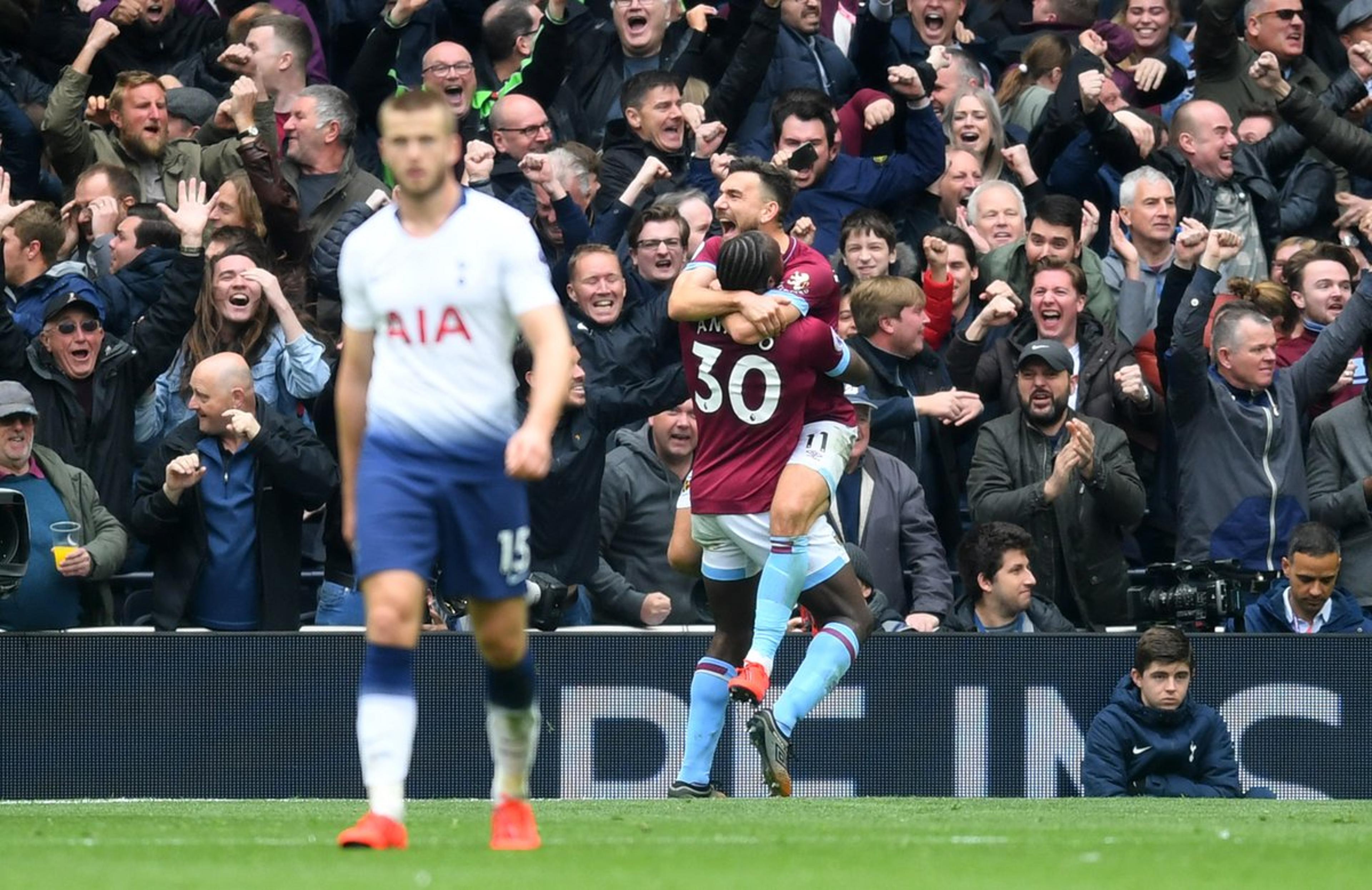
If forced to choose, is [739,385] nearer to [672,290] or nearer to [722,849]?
[672,290]

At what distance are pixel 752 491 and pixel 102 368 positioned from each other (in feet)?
13.5

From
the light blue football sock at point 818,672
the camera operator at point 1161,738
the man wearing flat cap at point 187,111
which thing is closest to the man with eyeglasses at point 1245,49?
the camera operator at point 1161,738

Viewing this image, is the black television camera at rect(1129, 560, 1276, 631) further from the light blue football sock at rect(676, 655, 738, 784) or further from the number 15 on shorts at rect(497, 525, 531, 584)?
the number 15 on shorts at rect(497, 525, 531, 584)

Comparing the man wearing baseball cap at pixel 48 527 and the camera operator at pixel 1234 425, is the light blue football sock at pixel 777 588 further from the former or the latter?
the man wearing baseball cap at pixel 48 527

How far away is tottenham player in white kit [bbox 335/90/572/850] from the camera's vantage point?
22.6 ft

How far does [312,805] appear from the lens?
34.4 ft

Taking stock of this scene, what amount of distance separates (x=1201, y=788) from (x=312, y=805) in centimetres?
437

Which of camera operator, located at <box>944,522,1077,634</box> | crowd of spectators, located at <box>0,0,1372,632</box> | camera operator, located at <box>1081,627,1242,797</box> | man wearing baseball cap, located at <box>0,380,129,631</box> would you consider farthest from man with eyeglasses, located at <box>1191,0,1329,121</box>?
man wearing baseball cap, located at <box>0,380,129,631</box>

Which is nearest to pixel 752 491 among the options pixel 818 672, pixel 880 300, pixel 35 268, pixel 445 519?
pixel 818 672

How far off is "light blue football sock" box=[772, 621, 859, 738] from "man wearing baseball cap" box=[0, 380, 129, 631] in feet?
12.3

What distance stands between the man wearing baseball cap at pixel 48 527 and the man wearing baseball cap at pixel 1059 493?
4.60 meters

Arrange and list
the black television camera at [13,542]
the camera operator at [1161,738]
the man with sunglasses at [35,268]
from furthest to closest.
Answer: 1. the man with sunglasses at [35,268]
2. the camera operator at [1161,738]
3. the black television camera at [13,542]

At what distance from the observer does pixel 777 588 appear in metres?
10.1

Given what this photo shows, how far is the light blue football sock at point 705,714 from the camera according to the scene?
402 inches
